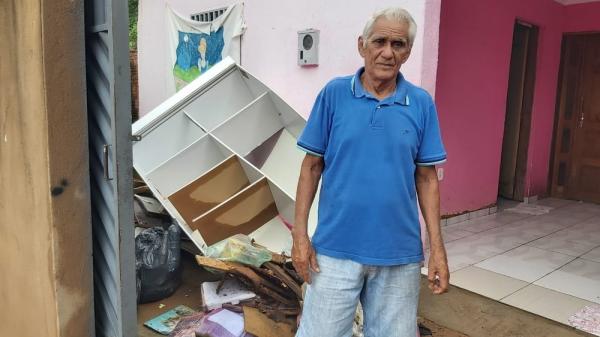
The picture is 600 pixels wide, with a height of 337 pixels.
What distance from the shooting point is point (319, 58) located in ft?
16.1

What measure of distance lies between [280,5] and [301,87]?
3.27ft

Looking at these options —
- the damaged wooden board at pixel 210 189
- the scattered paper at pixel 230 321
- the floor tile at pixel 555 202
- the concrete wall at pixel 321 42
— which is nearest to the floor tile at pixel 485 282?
the concrete wall at pixel 321 42

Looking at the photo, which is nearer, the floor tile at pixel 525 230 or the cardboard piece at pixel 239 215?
the cardboard piece at pixel 239 215

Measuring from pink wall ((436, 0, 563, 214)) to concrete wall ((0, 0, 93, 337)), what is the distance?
153 inches

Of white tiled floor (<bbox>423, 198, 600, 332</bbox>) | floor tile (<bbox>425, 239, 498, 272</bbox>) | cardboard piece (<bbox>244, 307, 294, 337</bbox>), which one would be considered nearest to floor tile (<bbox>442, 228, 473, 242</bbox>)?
white tiled floor (<bbox>423, 198, 600, 332</bbox>)

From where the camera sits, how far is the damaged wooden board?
3.87 m

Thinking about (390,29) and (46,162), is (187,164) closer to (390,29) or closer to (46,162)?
(46,162)

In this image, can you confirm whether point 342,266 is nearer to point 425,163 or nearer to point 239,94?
point 425,163

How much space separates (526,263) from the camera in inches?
174

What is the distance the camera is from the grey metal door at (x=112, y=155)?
7.18 feet

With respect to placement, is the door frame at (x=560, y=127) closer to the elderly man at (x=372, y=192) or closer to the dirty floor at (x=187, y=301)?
the dirty floor at (x=187, y=301)

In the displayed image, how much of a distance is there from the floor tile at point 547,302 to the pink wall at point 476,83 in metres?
1.80

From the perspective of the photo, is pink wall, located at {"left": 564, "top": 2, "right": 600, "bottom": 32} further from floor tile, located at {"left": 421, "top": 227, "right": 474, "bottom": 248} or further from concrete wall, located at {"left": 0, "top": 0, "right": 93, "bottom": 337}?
concrete wall, located at {"left": 0, "top": 0, "right": 93, "bottom": 337}

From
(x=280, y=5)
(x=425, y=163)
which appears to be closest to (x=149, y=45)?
(x=280, y=5)
